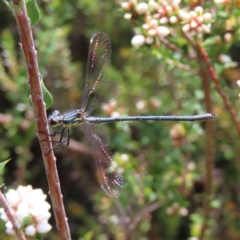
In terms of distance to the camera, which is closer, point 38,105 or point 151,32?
point 38,105

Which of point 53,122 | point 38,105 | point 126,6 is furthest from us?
point 126,6

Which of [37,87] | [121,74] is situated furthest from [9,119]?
[37,87]

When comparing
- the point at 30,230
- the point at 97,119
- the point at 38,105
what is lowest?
the point at 30,230

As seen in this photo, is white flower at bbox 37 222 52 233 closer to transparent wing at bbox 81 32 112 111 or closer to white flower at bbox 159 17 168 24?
transparent wing at bbox 81 32 112 111

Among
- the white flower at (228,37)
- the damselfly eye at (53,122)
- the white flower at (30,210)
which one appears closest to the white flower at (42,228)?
the white flower at (30,210)

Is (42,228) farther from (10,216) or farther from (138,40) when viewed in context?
(138,40)

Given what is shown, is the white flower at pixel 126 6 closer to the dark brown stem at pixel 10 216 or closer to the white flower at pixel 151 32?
the white flower at pixel 151 32

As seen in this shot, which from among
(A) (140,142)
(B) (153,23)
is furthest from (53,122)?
(A) (140,142)

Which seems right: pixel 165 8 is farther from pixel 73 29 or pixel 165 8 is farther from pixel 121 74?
pixel 73 29
